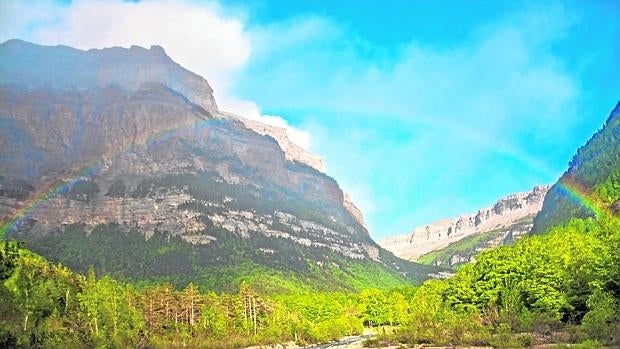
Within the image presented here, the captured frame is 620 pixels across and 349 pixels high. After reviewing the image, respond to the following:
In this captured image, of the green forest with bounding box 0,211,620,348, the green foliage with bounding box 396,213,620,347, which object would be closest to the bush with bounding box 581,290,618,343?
the green foliage with bounding box 396,213,620,347

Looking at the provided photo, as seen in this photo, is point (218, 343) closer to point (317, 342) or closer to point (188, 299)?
point (188, 299)

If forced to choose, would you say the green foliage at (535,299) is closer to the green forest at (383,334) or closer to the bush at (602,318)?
the bush at (602,318)

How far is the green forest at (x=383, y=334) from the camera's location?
6419cm

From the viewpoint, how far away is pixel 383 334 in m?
96.3

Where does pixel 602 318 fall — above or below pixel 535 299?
below

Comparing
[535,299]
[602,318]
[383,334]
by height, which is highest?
[535,299]

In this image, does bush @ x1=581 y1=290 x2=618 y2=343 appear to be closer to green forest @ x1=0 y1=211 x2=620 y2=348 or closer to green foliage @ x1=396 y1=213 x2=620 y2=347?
green foliage @ x1=396 y1=213 x2=620 y2=347

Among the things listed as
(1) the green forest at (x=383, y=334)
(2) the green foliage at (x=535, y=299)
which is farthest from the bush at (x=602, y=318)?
(1) the green forest at (x=383, y=334)

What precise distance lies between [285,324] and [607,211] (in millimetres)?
101733

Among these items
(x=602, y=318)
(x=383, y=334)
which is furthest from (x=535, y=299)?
(x=383, y=334)

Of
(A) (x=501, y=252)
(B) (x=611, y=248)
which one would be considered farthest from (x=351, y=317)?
(B) (x=611, y=248)

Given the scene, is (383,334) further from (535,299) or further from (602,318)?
(602,318)

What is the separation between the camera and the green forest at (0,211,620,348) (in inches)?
2527

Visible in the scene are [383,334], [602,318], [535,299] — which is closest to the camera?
[602,318]
